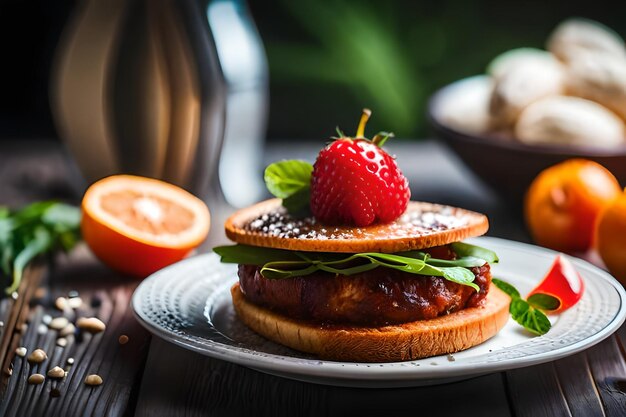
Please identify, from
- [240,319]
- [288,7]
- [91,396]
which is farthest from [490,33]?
[91,396]

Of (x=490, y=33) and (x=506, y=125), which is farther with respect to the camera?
(x=490, y=33)

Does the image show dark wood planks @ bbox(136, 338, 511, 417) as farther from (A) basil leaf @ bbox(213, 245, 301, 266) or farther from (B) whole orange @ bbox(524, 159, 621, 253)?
(B) whole orange @ bbox(524, 159, 621, 253)

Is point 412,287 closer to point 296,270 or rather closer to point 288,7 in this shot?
point 296,270

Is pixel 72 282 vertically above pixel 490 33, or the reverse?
pixel 490 33

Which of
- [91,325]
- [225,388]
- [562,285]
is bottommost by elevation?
[91,325]

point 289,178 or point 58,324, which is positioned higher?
point 289,178

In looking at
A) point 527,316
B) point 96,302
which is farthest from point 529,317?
point 96,302

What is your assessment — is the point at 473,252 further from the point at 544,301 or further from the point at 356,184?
the point at 356,184
